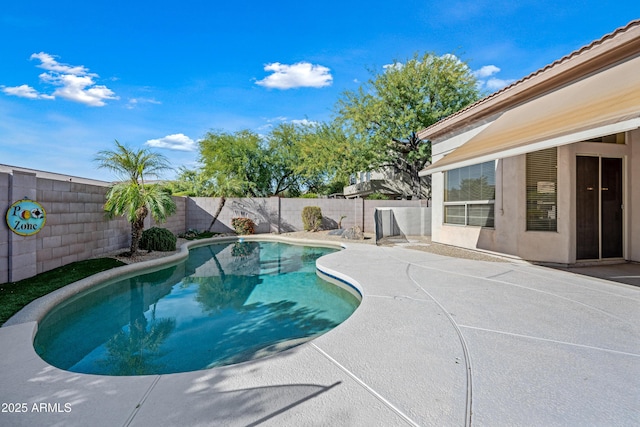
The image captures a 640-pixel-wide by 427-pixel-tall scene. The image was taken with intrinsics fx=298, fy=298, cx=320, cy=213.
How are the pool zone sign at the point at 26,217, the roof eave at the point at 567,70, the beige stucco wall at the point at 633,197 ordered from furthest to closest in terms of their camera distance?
the beige stucco wall at the point at 633,197 → the pool zone sign at the point at 26,217 → the roof eave at the point at 567,70

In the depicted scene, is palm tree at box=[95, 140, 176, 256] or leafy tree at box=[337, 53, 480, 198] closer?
palm tree at box=[95, 140, 176, 256]

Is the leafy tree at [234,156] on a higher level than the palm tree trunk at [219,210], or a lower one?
higher

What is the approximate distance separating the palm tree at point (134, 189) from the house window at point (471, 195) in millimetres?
11530

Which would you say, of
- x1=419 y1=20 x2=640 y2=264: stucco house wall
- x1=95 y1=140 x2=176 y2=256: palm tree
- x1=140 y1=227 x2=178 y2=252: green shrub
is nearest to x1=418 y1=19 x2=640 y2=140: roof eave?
A: x1=419 y1=20 x2=640 y2=264: stucco house wall

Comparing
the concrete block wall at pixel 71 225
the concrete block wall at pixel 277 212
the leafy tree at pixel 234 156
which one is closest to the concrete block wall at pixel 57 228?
the concrete block wall at pixel 71 225

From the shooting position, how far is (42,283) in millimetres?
6930

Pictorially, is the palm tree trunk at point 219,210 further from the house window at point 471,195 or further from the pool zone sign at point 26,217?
the house window at point 471,195

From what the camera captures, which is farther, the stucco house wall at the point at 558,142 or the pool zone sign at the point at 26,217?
the pool zone sign at the point at 26,217

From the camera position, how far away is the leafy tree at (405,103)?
2078 centimetres

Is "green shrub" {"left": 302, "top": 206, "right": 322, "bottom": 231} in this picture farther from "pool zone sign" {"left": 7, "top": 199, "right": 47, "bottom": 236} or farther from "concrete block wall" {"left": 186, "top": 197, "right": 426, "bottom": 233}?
"pool zone sign" {"left": 7, "top": 199, "right": 47, "bottom": 236}

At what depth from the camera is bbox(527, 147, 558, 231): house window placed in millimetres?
8703

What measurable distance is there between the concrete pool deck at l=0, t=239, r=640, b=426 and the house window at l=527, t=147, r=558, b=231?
4196 mm

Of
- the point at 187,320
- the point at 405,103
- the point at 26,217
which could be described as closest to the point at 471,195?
the point at 187,320

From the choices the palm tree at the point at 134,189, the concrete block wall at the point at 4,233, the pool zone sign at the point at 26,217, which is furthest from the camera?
the palm tree at the point at 134,189
